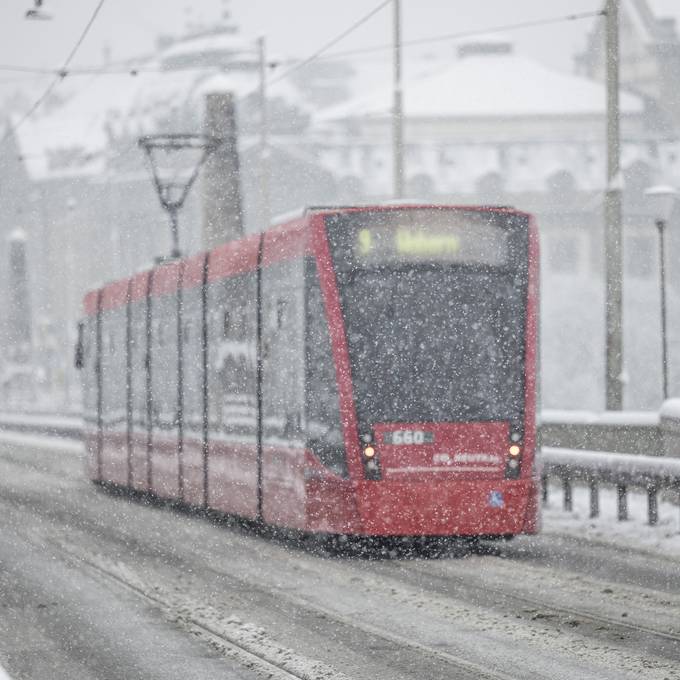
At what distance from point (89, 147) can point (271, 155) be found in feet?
125

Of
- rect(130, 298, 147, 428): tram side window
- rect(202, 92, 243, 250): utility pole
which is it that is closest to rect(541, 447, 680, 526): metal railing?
rect(130, 298, 147, 428): tram side window

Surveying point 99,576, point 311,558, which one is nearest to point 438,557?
point 311,558

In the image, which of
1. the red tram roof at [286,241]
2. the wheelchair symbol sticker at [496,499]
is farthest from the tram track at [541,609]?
the red tram roof at [286,241]

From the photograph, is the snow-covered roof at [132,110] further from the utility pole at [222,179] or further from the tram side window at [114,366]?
the tram side window at [114,366]

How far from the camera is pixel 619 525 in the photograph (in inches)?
693

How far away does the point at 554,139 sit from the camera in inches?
4085

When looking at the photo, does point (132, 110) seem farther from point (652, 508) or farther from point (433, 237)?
point (433, 237)

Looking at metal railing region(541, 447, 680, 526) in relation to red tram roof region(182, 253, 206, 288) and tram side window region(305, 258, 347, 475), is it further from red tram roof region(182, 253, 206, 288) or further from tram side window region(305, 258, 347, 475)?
red tram roof region(182, 253, 206, 288)

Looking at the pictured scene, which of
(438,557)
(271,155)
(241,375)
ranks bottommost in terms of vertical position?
(438,557)

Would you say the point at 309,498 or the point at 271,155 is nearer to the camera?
the point at 309,498

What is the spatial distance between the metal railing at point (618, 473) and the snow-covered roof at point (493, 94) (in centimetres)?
8714

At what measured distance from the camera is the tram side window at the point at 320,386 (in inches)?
571

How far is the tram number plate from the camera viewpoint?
1449cm

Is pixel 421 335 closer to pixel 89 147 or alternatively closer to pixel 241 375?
pixel 241 375
